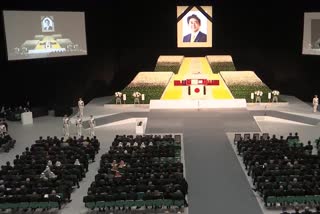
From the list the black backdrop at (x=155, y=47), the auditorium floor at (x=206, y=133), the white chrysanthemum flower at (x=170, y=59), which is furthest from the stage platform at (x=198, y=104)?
the black backdrop at (x=155, y=47)

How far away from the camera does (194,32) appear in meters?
37.2

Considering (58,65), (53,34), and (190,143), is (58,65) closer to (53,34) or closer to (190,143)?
(53,34)

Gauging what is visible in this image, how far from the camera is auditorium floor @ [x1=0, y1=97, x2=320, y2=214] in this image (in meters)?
16.1

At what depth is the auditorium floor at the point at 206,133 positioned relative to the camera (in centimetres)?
1612

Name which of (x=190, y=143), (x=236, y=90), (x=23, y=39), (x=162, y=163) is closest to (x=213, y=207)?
(x=162, y=163)

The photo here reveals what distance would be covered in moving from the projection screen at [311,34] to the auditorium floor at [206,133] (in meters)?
4.17

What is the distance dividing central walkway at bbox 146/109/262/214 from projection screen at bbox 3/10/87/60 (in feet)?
30.1

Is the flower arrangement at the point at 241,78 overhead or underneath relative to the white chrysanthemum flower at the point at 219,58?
underneath

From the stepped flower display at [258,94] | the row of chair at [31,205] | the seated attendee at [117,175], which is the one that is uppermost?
the stepped flower display at [258,94]

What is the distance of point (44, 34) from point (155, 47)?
33.9ft

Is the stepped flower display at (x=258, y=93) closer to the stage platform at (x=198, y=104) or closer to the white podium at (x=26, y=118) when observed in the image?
the stage platform at (x=198, y=104)

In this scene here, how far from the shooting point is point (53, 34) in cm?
3188

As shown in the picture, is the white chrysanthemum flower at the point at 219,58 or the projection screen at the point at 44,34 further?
the white chrysanthemum flower at the point at 219,58

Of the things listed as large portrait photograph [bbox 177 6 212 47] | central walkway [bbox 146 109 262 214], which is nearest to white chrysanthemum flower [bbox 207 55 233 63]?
large portrait photograph [bbox 177 6 212 47]
